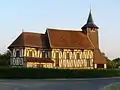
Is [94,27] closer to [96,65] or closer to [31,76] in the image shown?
[96,65]

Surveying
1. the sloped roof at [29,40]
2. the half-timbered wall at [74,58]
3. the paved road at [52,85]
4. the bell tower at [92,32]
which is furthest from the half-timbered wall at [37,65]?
the paved road at [52,85]

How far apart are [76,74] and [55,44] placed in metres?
13.3

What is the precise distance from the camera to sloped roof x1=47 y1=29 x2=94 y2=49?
64.6 meters

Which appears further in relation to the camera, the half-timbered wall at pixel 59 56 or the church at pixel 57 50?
the church at pixel 57 50

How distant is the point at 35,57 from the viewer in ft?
202

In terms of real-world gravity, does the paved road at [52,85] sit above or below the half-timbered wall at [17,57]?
below

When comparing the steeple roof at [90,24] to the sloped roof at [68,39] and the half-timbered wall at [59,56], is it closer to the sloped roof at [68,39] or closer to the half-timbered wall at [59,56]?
the sloped roof at [68,39]

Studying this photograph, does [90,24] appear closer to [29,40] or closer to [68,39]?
[68,39]

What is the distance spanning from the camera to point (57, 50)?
210 ft

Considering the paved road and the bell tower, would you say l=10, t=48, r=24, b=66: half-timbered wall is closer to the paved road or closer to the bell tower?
the bell tower

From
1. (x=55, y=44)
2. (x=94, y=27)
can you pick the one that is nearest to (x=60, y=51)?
(x=55, y=44)

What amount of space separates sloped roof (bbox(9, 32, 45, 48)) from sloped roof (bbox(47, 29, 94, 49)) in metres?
2.04

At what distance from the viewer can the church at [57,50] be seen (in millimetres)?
60688

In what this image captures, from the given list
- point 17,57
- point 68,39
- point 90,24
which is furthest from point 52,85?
point 90,24
